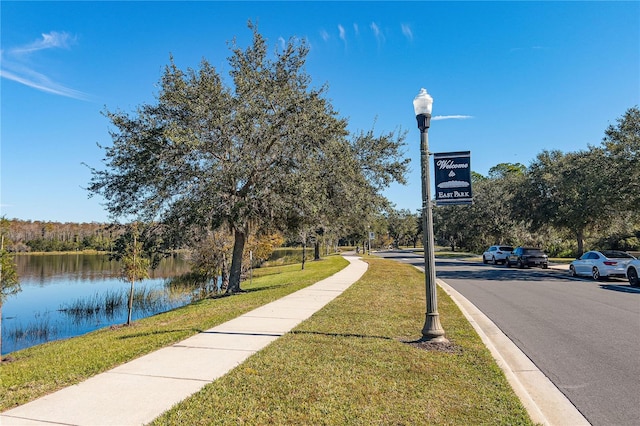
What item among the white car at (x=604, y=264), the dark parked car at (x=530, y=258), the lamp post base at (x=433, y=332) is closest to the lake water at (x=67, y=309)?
the lamp post base at (x=433, y=332)

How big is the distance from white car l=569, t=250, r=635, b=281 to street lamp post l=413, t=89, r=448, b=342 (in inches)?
654

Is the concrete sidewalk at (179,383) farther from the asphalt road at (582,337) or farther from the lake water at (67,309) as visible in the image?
the lake water at (67,309)

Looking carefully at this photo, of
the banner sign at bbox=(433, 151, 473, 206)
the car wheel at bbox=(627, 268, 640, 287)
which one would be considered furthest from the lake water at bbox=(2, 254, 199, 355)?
the car wheel at bbox=(627, 268, 640, 287)

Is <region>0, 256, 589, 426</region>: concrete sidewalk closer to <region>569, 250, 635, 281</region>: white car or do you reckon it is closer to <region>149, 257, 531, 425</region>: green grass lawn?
<region>149, 257, 531, 425</region>: green grass lawn

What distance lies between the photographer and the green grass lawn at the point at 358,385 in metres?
4.08

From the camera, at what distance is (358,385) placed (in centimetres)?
490

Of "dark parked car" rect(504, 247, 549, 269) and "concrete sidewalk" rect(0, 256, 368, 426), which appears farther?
"dark parked car" rect(504, 247, 549, 269)

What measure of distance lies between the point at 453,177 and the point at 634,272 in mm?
14985

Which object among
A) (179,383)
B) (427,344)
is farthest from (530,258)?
(179,383)

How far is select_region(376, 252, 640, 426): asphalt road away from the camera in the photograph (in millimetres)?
4957

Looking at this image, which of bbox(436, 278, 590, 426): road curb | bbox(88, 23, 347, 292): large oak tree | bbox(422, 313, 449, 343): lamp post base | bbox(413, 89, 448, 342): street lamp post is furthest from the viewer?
bbox(88, 23, 347, 292): large oak tree

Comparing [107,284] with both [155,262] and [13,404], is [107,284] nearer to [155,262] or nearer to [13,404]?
[155,262]

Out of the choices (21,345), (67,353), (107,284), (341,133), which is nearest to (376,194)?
(341,133)

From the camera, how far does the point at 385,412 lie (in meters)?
4.16
